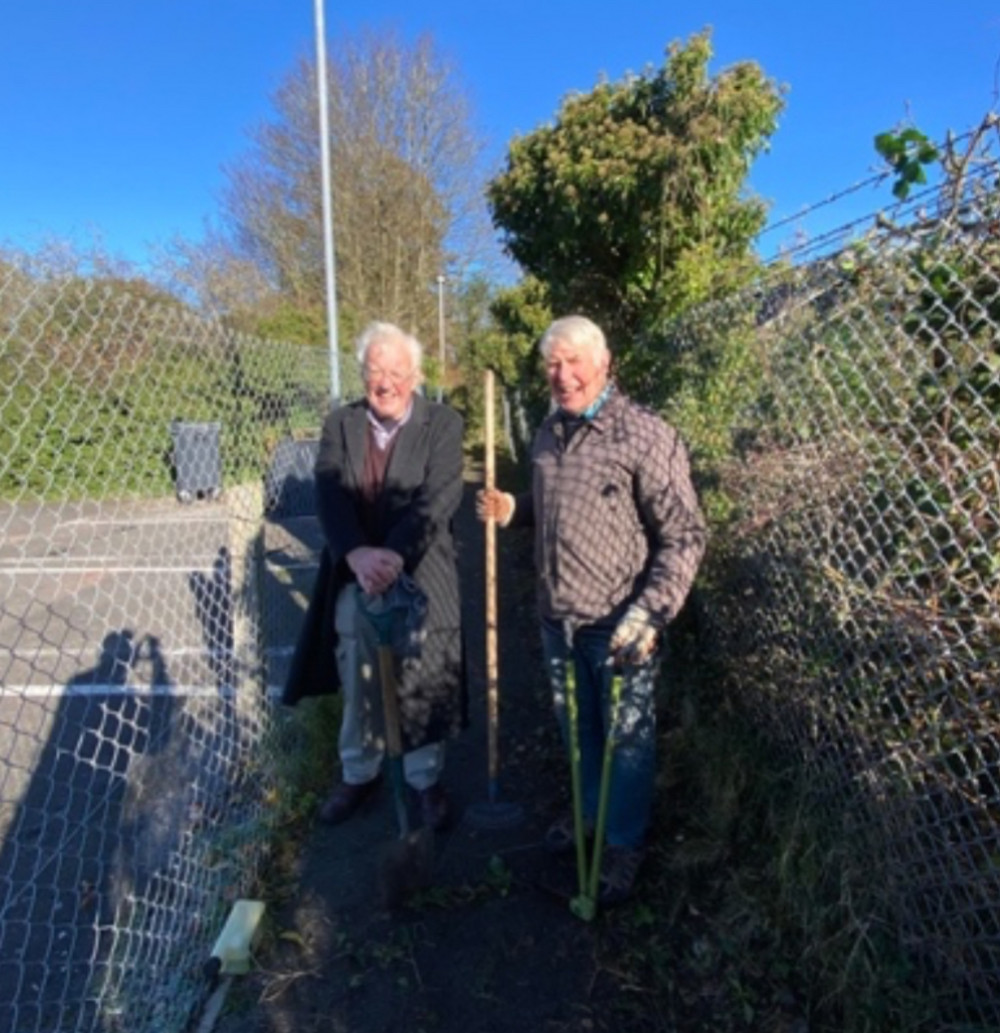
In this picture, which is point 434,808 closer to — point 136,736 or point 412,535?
point 412,535

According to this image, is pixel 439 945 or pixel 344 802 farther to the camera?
pixel 344 802

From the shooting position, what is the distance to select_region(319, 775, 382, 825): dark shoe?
130 inches

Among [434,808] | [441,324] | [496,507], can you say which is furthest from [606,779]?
[441,324]

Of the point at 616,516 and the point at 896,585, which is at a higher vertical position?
the point at 616,516

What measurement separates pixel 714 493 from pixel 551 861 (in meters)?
1.78

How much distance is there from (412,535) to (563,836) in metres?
1.41

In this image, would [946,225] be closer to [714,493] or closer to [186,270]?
[714,493]

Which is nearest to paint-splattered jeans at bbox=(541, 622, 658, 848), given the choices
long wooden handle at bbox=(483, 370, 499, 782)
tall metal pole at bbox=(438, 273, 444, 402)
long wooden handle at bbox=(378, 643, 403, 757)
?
long wooden handle at bbox=(483, 370, 499, 782)

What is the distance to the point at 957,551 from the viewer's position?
6.40ft

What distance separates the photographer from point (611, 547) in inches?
102

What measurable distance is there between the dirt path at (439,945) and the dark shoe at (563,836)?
0.23 feet

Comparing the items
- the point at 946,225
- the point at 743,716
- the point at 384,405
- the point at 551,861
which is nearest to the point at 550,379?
the point at 384,405

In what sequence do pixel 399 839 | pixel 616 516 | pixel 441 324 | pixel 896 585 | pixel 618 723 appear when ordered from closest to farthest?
pixel 896 585 < pixel 616 516 < pixel 618 723 < pixel 399 839 < pixel 441 324

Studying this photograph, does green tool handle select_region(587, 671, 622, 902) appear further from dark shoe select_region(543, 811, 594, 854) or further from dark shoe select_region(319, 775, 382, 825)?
dark shoe select_region(319, 775, 382, 825)
